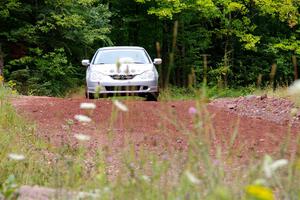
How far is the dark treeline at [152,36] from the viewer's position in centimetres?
2558

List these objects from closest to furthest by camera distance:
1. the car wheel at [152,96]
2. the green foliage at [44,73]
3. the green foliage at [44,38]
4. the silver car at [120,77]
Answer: the silver car at [120,77]
the car wheel at [152,96]
the green foliage at [44,73]
the green foliage at [44,38]

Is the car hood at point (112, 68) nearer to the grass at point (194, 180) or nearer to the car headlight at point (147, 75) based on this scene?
the car headlight at point (147, 75)

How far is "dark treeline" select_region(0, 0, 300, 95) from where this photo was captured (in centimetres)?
2558

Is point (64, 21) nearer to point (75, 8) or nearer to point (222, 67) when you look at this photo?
point (75, 8)

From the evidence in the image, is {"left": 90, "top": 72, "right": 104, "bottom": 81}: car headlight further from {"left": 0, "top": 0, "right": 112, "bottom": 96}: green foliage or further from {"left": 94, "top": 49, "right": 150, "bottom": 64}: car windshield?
{"left": 0, "top": 0, "right": 112, "bottom": 96}: green foliage

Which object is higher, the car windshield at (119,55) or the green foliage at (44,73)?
the car windshield at (119,55)

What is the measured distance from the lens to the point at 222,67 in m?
33.9

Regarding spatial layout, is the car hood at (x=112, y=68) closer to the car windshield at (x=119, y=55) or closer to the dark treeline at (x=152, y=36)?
the car windshield at (x=119, y=55)

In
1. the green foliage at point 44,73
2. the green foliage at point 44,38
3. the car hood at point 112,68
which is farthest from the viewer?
the green foliage at point 44,38

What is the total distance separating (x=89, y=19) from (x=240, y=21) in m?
10.6

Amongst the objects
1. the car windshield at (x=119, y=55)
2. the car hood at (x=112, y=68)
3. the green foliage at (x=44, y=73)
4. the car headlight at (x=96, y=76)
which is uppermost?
the car windshield at (x=119, y=55)

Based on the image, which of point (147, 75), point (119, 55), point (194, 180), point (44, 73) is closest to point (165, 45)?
point (44, 73)

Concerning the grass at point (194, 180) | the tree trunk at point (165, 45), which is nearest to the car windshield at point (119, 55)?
the grass at point (194, 180)

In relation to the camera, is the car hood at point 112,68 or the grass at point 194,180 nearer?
the grass at point 194,180
